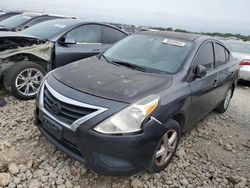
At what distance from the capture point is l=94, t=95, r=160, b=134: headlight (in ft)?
7.88

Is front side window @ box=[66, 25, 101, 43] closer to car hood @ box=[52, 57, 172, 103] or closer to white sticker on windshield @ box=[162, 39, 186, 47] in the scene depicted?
car hood @ box=[52, 57, 172, 103]

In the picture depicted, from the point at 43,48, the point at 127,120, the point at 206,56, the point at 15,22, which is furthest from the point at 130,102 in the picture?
the point at 15,22

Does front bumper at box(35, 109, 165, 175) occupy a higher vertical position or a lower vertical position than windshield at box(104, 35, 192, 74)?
lower

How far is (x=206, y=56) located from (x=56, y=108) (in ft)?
7.99

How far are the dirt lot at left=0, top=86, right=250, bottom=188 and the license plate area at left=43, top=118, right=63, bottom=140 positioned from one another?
46cm

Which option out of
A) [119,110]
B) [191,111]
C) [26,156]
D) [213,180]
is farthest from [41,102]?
[213,180]

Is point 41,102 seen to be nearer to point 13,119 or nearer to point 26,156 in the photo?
point 26,156

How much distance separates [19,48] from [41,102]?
6.98 feet

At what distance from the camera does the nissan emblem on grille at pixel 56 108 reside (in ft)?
8.66

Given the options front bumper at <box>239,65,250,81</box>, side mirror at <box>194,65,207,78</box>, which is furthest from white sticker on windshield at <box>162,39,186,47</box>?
front bumper at <box>239,65,250,81</box>

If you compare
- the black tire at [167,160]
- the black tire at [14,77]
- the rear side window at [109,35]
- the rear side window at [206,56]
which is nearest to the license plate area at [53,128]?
the black tire at [167,160]

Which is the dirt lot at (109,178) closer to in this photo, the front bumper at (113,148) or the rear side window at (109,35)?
the front bumper at (113,148)

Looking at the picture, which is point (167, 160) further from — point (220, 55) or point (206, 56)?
point (220, 55)

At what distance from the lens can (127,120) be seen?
8.02ft
